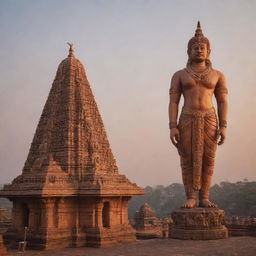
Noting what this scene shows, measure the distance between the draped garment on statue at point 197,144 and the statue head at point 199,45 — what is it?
118cm

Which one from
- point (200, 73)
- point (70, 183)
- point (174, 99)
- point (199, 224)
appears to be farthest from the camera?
point (70, 183)

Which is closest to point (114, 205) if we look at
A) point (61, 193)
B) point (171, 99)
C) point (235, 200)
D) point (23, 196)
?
point (61, 193)

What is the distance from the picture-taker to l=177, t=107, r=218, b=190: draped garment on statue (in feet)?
26.6

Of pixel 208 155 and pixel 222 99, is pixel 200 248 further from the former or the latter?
pixel 222 99

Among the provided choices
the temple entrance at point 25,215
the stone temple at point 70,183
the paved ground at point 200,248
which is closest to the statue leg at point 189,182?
the paved ground at point 200,248

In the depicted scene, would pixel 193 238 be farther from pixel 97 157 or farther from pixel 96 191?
pixel 97 157

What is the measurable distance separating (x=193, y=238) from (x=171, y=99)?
302 cm

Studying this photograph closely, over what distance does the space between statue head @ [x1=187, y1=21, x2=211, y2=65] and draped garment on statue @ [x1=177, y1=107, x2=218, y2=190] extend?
118 centimetres

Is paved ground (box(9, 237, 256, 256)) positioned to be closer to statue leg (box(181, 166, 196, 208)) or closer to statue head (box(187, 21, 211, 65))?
statue leg (box(181, 166, 196, 208))

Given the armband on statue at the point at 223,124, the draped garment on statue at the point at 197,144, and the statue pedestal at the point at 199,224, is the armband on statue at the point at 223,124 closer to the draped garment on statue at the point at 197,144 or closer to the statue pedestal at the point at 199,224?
the draped garment on statue at the point at 197,144

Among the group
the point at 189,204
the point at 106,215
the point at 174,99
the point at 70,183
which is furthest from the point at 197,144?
the point at 106,215

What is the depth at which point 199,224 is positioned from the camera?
306 inches

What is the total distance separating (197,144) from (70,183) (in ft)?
26.0

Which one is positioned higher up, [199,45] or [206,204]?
[199,45]
